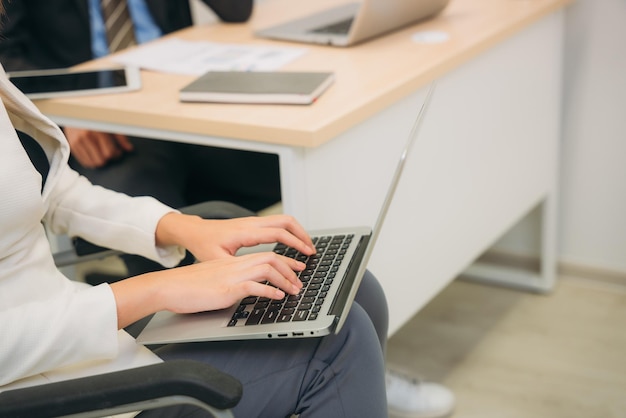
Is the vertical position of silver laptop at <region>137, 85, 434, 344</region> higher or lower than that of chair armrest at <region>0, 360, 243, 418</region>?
lower

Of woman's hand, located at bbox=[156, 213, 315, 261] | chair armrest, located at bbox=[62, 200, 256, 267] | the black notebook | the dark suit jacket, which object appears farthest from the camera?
the dark suit jacket

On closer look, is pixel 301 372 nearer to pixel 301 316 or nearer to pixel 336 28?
pixel 301 316

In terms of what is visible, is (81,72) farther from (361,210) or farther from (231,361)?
(231,361)

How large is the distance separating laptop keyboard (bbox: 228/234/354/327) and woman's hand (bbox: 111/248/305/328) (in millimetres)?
21

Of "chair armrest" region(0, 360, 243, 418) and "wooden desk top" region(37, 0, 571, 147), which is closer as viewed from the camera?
"chair armrest" region(0, 360, 243, 418)

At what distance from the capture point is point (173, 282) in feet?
3.21

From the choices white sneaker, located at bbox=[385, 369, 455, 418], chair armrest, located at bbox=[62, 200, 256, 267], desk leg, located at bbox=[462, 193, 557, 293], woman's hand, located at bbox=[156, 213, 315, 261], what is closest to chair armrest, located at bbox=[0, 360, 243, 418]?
woman's hand, located at bbox=[156, 213, 315, 261]

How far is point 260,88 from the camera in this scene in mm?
1363

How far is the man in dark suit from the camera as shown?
1.68 metres

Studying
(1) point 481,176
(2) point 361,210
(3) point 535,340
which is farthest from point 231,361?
(3) point 535,340

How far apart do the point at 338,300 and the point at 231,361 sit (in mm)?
146

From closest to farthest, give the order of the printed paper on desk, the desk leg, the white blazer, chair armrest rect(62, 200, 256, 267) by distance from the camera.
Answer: the white blazer → chair armrest rect(62, 200, 256, 267) → the printed paper on desk → the desk leg

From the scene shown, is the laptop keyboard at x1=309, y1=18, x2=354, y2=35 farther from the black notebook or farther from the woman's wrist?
the woman's wrist

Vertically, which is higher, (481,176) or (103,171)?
(103,171)
